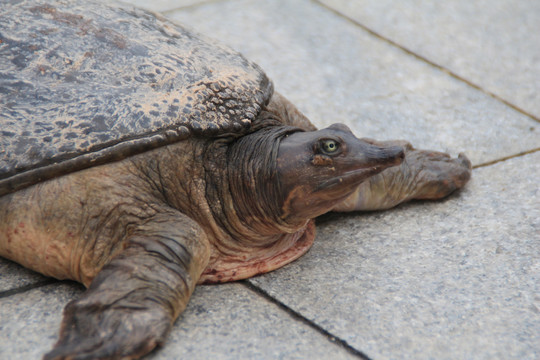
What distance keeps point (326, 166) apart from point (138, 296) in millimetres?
754

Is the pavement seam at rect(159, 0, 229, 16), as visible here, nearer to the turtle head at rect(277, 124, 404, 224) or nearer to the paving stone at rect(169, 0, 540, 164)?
the paving stone at rect(169, 0, 540, 164)

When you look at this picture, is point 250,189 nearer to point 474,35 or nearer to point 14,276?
point 14,276

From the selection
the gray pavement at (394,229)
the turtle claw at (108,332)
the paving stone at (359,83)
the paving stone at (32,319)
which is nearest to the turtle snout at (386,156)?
the gray pavement at (394,229)

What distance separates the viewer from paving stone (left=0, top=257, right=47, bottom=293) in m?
2.45

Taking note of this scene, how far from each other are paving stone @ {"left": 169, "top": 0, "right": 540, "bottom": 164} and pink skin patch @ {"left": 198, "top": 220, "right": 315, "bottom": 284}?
3.51 feet

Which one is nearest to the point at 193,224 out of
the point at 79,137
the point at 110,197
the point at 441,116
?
the point at 110,197

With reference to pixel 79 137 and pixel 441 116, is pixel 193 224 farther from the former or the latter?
pixel 441 116

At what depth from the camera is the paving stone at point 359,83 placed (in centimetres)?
364

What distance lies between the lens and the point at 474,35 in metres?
4.79

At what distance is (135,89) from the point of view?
2471mm

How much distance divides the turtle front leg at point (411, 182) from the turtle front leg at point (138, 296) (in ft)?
2.74

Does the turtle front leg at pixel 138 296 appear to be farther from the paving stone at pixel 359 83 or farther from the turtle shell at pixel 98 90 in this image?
the paving stone at pixel 359 83

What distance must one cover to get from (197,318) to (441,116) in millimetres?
2088

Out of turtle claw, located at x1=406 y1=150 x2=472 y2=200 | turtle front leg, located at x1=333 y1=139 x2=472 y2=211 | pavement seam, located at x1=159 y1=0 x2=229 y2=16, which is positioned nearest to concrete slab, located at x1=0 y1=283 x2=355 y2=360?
turtle front leg, located at x1=333 y1=139 x2=472 y2=211
